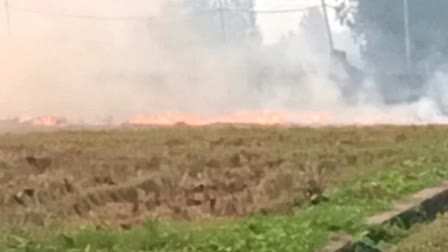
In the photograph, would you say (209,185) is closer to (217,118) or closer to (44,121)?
(217,118)

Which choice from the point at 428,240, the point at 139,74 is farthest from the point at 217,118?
the point at 428,240

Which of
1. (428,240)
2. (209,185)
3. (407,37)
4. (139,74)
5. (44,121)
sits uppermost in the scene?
(407,37)

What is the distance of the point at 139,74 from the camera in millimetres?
32750

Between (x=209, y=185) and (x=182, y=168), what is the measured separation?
1.59 metres

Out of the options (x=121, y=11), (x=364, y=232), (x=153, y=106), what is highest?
(x=121, y=11)

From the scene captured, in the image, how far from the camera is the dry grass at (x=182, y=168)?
1159cm

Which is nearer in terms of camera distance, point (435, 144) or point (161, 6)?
point (435, 144)

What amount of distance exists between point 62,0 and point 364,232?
2378 cm

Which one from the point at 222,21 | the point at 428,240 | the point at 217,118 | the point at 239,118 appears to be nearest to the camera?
the point at 428,240

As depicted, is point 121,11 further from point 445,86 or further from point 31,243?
point 31,243

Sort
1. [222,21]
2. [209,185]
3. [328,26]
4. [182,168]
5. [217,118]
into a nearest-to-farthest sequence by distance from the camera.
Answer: [209,185] < [182,168] < [217,118] < [222,21] < [328,26]

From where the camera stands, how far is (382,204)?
1109 centimetres

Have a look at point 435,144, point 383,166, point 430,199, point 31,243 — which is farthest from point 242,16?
point 31,243

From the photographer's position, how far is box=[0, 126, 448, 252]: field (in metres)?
9.18
